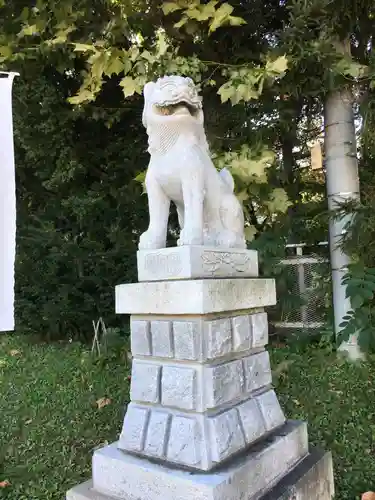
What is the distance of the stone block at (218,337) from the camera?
200 cm

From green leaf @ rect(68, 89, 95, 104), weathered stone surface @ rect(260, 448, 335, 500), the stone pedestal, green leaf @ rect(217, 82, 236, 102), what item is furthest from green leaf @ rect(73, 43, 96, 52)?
weathered stone surface @ rect(260, 448, 335, 500)

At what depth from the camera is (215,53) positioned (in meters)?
4.39

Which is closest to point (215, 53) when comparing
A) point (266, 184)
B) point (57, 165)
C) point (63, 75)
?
point (266, 184)

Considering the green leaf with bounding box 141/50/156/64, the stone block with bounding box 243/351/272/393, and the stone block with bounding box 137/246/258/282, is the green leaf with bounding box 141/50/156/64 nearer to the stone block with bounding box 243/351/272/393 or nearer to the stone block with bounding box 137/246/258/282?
the stone block with bounding box 137/246/258/282

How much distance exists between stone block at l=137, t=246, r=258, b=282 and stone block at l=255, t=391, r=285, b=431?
27.4 inches

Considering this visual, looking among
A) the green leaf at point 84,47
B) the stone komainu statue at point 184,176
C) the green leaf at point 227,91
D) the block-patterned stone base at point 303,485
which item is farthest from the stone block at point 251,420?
the green leaf at point 84,47

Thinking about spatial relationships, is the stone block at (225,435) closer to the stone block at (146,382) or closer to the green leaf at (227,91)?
the stone block at (146,382)

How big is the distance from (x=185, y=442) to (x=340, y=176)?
2960 millimetres

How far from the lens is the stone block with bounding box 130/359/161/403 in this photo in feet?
6.98

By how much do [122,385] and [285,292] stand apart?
1.91 meters

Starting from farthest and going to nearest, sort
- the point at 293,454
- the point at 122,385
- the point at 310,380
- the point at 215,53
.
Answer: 1. the point at 215,53
2. the point at 122,385
3. the point at 310,380
4. the point at 293,454

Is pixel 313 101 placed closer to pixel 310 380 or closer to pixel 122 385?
pixel 310 380

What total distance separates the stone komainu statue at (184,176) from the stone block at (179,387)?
0.63m

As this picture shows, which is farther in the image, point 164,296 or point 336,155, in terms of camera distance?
point 336,155
